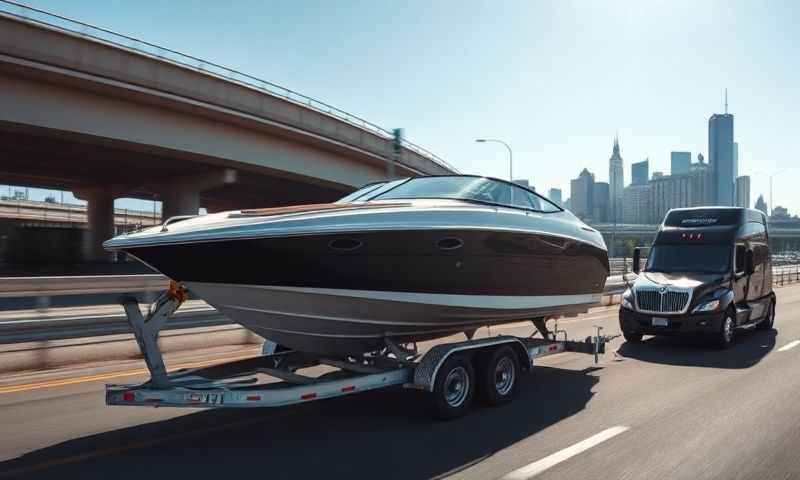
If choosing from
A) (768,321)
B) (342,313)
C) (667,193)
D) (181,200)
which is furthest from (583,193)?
(342,313)

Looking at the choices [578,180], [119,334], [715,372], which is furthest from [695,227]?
[578,180]

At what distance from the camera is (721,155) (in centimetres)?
9862

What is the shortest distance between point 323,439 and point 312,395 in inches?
15.7

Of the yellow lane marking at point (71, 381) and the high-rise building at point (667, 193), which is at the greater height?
the high-rise building at point (667, 193)

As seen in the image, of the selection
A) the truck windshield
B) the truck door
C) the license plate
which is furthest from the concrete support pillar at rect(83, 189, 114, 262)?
the truck door

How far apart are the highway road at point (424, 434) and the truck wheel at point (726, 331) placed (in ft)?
7.70

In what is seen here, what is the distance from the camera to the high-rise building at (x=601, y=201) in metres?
115

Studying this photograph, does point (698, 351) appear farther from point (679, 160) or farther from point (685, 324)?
point (679, 160)

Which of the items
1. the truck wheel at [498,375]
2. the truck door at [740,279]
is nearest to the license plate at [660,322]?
the truck door at [740,279]

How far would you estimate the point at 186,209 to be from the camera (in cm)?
3462

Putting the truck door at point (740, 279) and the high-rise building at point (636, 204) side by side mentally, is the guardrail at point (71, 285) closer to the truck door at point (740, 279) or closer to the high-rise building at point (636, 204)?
the truck door at point (740, 279)

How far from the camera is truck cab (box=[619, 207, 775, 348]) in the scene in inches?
415

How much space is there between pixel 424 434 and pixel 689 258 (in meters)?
8.29

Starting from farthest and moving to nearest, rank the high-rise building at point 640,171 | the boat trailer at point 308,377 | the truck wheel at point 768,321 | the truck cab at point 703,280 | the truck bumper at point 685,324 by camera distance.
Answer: the high-rise building at point 640,171 < the truck wheel at point 768,321 < the truck cab at point 703,280 < the truck bumper at point 685,324 < the boat trailer at point 308,377
